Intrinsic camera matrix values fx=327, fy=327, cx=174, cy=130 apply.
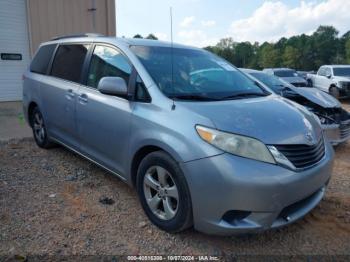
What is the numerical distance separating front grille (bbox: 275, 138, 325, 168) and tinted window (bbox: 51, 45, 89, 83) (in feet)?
8.51

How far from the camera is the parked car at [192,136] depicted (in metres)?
2.42

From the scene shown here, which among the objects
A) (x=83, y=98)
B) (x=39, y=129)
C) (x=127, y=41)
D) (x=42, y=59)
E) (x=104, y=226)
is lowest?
(x=104, y=226)

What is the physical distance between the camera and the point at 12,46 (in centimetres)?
1018

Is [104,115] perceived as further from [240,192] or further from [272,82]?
[272,82]

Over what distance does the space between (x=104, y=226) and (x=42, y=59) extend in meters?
3.15

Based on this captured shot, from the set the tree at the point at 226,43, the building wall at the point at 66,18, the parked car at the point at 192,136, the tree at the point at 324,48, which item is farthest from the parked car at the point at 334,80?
the tree at the point at 226,43

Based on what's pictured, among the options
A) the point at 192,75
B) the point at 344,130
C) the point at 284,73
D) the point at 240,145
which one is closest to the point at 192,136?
the point at 240,145

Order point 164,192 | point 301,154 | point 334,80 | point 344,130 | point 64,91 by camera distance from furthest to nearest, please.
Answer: point 334,80
point 344,130
point 64,91
point 164,192
point 301,154

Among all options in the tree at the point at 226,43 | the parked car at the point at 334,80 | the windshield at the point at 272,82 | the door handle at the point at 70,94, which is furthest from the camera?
the tree at the point at 226,43

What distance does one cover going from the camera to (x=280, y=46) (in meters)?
83.2

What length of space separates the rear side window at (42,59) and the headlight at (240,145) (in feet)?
10.8

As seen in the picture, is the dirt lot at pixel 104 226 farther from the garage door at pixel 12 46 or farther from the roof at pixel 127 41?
the garage door at pixel 12 46

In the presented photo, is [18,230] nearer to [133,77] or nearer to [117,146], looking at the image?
[117,146]

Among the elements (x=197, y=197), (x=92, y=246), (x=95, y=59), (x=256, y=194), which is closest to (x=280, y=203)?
(x=256, y=194)
